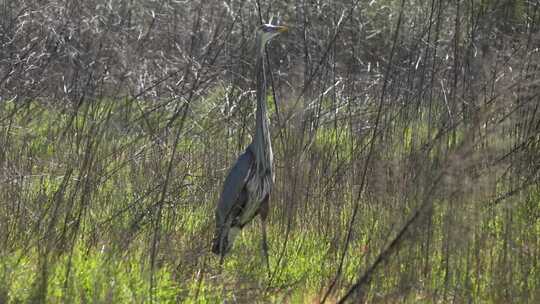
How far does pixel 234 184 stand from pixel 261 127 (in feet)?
1.20

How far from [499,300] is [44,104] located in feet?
16.9

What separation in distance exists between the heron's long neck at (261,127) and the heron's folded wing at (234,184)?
63mm

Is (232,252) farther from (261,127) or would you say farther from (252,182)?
(261,127)

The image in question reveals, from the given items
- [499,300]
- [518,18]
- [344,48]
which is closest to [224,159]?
[499,300]

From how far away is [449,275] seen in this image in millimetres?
4074

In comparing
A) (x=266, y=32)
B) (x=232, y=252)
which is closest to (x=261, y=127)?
(x=266, y=32)

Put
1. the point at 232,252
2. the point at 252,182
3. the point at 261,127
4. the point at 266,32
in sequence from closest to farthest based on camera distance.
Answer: the point at 232,252
the point at 252,182
the point at 261,127
the point at 266,32

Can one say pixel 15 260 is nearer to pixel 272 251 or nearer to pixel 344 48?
pixel 272 251

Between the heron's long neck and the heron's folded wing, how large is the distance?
63mm

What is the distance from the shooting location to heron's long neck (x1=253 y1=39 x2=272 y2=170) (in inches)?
209

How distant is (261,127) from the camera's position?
17.7 ft

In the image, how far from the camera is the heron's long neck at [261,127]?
5.32 meters

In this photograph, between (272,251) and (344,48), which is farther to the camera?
(344,48)

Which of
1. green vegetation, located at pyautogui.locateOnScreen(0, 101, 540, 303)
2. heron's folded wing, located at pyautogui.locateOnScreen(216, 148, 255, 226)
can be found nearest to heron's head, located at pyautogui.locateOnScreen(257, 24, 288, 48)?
heron's folded wing, located at pyautogui.locateOnScreen(216, 148, 255, 226)
